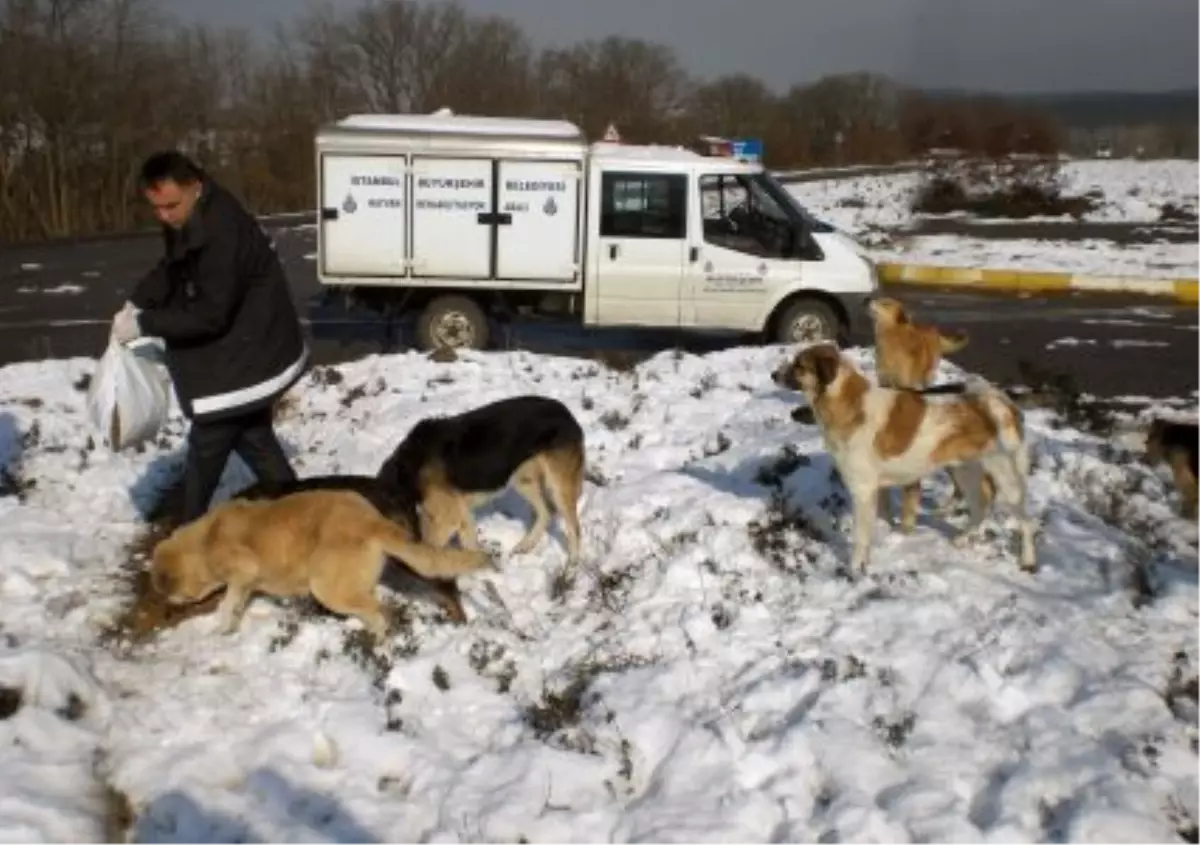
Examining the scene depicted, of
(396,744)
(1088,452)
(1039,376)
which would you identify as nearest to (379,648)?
(396,744)

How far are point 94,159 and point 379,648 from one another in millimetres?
27266

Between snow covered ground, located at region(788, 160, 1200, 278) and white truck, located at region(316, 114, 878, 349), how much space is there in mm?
8722

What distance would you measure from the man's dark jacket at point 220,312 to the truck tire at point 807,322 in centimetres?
716

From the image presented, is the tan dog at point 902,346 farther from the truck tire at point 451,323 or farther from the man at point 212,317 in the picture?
the truck tire at point 451,323

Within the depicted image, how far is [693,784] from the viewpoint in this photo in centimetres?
434

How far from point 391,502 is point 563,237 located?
6577 millimetres

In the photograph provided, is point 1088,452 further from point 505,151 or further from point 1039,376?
point 505,151

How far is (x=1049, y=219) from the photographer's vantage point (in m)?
29.4

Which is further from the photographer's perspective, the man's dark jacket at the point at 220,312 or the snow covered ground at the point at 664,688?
the man's dark jacket at the point at 220,312

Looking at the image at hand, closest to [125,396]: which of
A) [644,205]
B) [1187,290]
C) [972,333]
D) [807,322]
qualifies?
[644,205]

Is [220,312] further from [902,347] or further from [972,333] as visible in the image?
[972,333]

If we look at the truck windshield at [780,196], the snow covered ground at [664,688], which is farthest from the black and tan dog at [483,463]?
the truck windshield at [780,196]

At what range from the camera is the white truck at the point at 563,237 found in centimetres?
1156

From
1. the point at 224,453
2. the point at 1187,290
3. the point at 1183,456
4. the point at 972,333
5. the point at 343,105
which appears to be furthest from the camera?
the point at 343,105
